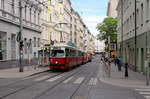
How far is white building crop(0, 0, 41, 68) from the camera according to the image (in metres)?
35.4

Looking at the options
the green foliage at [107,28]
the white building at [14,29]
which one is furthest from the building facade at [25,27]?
the green foliage at [107,28]

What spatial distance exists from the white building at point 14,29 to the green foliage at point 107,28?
54.1 meters

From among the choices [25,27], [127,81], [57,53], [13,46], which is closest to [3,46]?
[13,46]

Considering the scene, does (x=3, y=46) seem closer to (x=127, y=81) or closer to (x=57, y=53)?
(x=57, y=53)

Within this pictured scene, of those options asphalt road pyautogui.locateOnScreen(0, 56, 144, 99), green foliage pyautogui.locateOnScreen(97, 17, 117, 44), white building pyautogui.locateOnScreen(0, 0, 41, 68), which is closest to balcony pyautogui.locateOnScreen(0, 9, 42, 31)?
white building pyautogui.locateOnScreen(0, 0, 41, 68)

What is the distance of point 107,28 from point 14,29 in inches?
2653

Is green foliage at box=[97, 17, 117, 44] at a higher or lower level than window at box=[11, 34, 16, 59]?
higher

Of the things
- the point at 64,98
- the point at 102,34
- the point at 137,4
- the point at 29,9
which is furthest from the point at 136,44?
the point at 102,34

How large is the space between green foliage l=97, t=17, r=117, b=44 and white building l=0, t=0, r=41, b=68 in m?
54.1

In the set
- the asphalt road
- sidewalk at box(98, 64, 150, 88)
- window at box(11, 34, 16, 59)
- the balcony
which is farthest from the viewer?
window at box(11, 34, 16, 59)

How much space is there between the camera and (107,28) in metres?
104

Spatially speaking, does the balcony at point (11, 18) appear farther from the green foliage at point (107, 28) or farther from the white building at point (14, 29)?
the green foliage at point (107, 28)

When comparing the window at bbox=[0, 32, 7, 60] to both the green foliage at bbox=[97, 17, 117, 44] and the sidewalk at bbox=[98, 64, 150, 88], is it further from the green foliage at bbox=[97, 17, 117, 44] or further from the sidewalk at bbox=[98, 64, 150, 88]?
the green foliage at bbox=[97, 17, 117, 44]

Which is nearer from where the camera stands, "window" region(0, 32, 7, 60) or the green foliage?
"window" region(0, 32, 7, 60)
